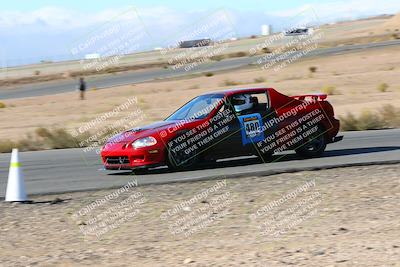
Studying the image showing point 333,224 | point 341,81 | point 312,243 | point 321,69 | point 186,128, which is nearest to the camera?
point 312,243

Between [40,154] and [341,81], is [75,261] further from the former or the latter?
[341,81]

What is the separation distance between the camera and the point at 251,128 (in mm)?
13859

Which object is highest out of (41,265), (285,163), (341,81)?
(341,81)

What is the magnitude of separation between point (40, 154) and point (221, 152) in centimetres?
619

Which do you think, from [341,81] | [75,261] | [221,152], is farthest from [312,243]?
[341,81]

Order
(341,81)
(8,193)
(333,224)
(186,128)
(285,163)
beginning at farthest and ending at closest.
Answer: (341,81)
(285,163)
(186,128)
(8,193)
(333,224)

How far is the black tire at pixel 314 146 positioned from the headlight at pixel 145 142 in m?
3.11

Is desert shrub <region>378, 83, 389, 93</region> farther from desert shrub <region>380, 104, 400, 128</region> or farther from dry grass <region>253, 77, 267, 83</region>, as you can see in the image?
desert shrub <region>380, 104, 400, 128</region>

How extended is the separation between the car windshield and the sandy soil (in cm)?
1181

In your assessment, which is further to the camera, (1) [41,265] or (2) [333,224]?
(2) [333,224]

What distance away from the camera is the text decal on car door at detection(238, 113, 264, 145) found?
45.3 ft

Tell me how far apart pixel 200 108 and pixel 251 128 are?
0.98m

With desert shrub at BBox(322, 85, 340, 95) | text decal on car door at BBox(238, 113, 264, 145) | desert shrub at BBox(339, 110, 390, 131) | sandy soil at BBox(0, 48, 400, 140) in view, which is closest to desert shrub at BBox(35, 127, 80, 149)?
sandy soil at BBox(0, 48, 400, 140)

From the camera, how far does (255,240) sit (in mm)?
8180
